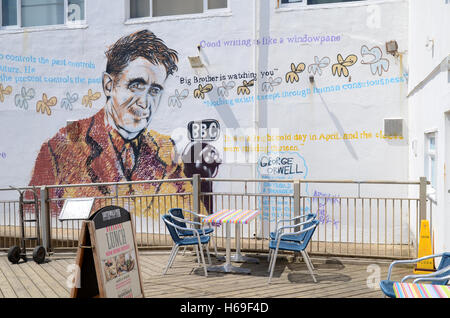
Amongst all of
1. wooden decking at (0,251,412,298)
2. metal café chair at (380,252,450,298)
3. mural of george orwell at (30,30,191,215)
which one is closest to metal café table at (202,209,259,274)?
wooden decking at (0,251,412,298)

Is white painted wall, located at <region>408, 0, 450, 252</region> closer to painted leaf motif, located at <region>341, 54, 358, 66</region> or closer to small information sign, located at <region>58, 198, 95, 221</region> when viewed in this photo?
painted leaf motif, located at <region>341, 54, 358, 66</region>

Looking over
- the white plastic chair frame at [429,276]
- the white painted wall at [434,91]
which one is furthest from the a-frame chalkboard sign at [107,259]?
the white painted wall at [434,91]

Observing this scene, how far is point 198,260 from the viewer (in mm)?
6797

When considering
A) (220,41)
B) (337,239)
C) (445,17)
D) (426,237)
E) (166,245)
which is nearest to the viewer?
(445,17)

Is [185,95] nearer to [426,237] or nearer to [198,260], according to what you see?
[198,260]

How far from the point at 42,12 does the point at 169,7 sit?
3255mm

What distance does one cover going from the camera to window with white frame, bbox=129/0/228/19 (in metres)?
9.65

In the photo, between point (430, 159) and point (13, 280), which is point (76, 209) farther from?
point (430, 159)

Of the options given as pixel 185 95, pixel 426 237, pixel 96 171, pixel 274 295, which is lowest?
pixel 274 295

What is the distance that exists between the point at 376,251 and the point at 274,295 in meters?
2.93

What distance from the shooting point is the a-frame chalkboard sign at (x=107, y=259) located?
14.1 feet

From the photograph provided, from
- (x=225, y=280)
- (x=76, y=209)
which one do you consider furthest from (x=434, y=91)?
(x=76, y=209)

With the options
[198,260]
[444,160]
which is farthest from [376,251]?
[198,260]

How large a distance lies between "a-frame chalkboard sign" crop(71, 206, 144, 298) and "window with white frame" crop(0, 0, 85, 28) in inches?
288
